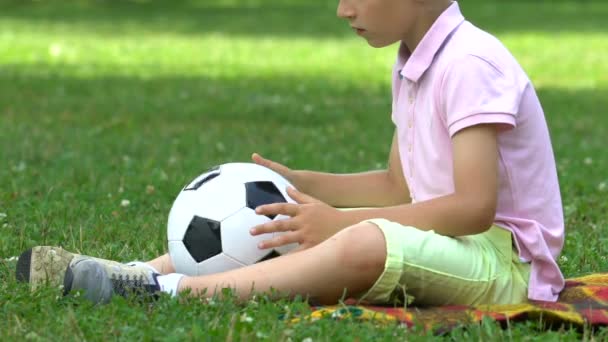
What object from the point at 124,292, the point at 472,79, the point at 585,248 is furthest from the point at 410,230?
the point at 585,248

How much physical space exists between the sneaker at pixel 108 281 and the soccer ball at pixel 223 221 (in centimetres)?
19

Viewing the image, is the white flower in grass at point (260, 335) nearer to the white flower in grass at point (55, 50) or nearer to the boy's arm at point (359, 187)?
the boy's arm at point (359, 187)

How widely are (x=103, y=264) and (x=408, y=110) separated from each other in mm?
1204

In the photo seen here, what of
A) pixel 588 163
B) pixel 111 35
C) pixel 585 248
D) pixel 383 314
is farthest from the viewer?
pixel 111 35

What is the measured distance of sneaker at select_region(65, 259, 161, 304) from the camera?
392 centimetres

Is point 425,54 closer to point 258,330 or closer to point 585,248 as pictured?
point 258,330

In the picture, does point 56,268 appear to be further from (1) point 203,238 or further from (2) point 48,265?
(1) point 203,238

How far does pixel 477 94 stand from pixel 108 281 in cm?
137

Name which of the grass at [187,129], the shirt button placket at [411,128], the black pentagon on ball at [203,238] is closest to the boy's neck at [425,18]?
the shirt button placket at [411,128]

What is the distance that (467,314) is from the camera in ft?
12.5

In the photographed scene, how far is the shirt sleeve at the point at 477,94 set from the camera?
3863mm

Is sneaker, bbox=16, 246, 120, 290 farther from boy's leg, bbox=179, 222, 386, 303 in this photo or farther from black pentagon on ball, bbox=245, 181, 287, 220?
black pentagon on ball, bbox=245, 181, 287, 220

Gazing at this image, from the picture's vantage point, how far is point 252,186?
14.1ft

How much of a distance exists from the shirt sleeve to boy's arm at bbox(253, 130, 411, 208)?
728 mm
